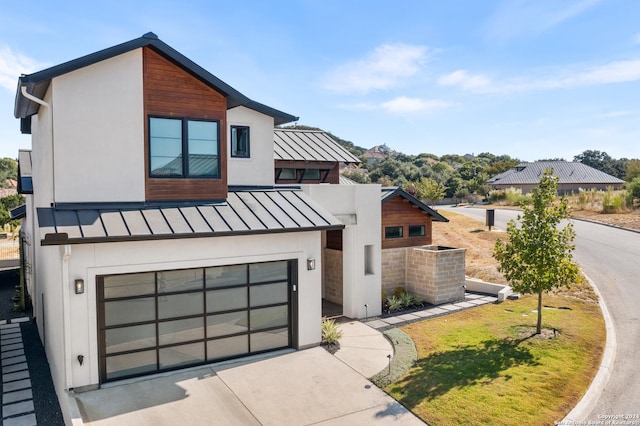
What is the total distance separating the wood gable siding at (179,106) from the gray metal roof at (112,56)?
214 mm

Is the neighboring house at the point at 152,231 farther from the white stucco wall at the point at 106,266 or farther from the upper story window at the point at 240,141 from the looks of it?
the upper story window at the point at 240,141

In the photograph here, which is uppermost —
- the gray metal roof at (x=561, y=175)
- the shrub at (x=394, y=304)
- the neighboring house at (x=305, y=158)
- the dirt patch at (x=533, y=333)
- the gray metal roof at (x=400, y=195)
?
the gray metal roof at (x=561, y=175)

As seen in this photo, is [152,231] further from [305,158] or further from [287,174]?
[305,158]

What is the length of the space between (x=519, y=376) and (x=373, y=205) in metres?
7.43

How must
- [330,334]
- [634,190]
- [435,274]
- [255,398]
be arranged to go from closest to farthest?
[255,398] → [330,334] → [435,274] → [634,190]

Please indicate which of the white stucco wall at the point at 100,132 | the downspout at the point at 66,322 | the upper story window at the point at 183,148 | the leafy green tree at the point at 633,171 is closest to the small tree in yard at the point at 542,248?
the upper story window at the point at 183,148

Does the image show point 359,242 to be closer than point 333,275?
Yes

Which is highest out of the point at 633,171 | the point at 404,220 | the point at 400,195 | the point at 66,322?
the point at 633,171

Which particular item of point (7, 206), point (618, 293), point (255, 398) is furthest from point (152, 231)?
point (7, 206)

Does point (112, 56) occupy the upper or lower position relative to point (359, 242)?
upper

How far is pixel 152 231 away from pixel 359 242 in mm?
7888

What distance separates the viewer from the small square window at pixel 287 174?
2027 centimetres

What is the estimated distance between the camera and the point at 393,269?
711 inches

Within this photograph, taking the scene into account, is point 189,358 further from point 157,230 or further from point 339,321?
point 339,321
